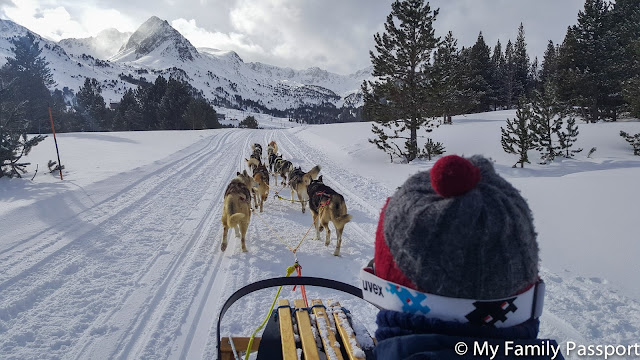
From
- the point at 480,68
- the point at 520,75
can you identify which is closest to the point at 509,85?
the point at 520,75

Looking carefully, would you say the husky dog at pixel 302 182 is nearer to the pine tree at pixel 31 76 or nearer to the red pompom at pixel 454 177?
the red pompom at pixel 454 177

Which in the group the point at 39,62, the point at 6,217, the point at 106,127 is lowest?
the point at 6,217

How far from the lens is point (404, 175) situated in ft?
35.2

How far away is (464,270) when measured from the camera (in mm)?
928

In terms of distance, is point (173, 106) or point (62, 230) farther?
point (173, 106)

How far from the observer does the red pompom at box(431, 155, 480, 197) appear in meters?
0.91

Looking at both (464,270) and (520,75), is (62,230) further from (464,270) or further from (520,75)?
(520,75)

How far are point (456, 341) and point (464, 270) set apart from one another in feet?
0.70

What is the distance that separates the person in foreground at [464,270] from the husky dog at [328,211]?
386 centimetres

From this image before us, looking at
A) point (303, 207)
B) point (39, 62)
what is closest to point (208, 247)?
point (303, 207)

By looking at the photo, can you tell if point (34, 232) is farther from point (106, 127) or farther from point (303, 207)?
point (106, 127)

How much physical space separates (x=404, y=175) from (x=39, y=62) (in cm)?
4802

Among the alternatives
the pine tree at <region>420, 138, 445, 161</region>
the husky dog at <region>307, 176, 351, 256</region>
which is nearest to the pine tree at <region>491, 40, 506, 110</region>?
the pine tree at <region>420, 138, 445, 161</region>

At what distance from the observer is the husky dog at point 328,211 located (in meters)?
4.93
